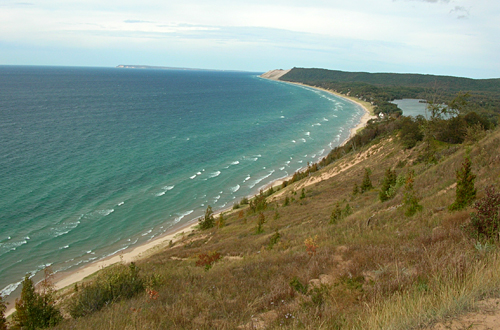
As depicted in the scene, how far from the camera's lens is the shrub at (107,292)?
8.48 m

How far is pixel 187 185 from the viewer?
41.9 m

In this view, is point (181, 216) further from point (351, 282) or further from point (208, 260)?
point (351, 282)

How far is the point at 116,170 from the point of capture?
44625 millimetres

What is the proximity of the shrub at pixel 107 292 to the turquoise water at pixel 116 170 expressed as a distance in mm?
18378

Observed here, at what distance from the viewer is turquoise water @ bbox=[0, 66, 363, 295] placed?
28.6 m

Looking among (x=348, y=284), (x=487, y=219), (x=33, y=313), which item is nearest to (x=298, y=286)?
Result: (x=348, y=284)

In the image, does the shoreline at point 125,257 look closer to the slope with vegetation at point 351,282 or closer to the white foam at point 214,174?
the white foam at point 214,174

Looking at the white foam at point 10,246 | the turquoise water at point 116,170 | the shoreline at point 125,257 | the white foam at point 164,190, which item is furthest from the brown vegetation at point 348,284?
the white foam at point 164,190

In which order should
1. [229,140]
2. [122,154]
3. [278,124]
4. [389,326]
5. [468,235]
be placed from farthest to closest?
1. [278,124]
2. [229,140]
3. [122,154]
4. [468,235]
5. [389,326]

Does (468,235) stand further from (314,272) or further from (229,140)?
(229,140)

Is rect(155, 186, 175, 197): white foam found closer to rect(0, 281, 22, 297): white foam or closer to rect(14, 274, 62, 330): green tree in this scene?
rect(0, 281, 22, 297): white foam

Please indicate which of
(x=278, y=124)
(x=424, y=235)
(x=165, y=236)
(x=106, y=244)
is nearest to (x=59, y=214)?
(x=106, y=244)

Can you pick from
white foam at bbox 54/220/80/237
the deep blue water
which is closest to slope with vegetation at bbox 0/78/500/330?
white foam at bbox 54/220/80/237

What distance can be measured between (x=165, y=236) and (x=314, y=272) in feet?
82.3
